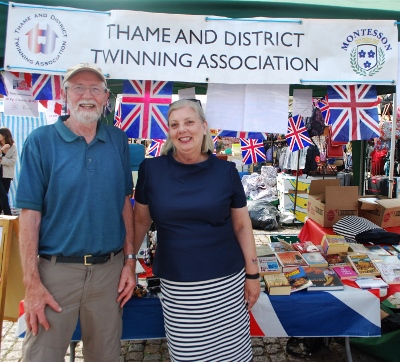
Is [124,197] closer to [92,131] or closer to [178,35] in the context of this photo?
[92,131]

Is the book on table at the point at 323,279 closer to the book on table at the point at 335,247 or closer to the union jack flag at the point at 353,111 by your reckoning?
the book on table at the point at 335,247

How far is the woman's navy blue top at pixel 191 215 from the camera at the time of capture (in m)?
1.73

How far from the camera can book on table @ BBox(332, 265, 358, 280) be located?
2.54 meters

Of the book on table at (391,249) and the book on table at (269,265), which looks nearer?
the book on table at (269,265)

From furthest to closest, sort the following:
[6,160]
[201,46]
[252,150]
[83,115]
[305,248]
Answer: [6,160], [252,150], [305,248], [201,46], [83,115]

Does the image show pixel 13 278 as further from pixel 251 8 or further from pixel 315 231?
pixel 315 231

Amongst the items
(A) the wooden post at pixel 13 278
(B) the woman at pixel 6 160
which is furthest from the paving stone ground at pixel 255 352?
(B) the woman at pixel 6 160

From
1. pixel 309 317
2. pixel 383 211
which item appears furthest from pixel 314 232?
pixel 309 317

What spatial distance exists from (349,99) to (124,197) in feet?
6.05

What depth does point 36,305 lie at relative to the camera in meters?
1.58

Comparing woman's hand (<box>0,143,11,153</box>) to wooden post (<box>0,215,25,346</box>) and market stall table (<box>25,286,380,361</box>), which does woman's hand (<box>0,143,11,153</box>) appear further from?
market stall table (<box>25,286,380,361</box>)

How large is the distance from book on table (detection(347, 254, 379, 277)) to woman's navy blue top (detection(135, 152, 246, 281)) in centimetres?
127

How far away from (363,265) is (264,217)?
4.50 meters

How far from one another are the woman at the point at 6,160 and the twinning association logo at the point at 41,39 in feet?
18.1
